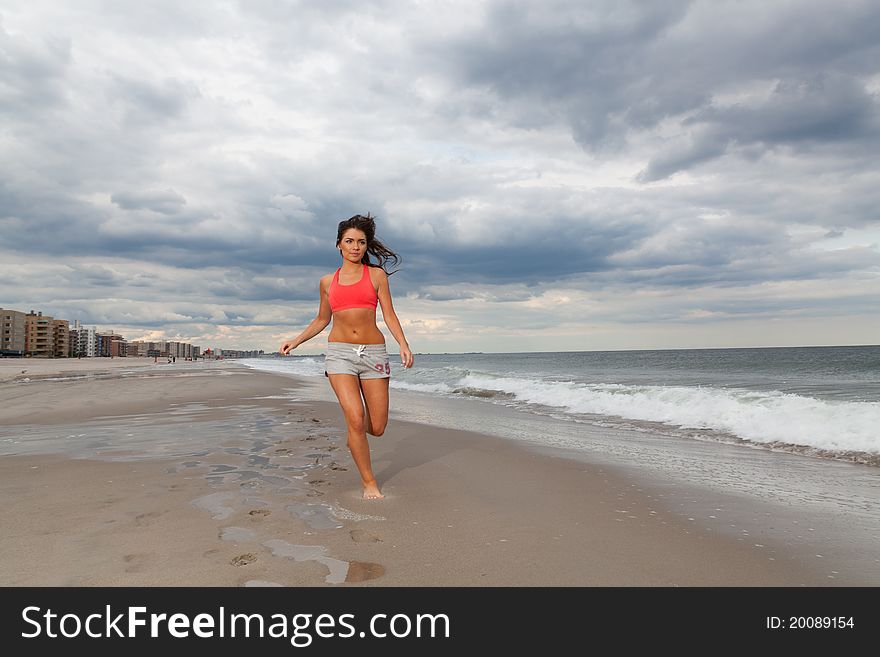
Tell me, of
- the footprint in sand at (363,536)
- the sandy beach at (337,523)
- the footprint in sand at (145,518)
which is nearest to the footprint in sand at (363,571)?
the sandy beach at (337,523)

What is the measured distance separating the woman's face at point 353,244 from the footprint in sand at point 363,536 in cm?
237

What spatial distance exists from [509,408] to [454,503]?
10629mm

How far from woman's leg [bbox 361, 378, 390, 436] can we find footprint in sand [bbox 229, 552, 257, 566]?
1777 mm

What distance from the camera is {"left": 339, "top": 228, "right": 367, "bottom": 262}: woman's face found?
4730 millimetres

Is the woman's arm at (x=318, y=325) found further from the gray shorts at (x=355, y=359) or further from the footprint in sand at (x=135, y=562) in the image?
the footprint in sand at (x=135, y=562)

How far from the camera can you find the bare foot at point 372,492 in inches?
177

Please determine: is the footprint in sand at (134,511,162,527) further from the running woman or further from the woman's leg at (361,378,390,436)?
the woman's leg at (361,378,390,436)

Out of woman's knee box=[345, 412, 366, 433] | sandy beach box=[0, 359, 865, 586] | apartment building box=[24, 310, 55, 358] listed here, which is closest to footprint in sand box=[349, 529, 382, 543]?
sandy beach box=[0, 359, 865, 586]

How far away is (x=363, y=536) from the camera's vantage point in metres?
3.48

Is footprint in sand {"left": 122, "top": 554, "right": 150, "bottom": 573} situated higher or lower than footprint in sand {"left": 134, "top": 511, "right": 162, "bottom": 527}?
higher

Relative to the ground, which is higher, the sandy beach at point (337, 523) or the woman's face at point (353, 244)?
the woman's face at point (353, 244)

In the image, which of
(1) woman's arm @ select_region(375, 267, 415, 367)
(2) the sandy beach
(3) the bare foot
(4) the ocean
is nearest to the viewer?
(2) the sandy beach

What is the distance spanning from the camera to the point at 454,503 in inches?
175
